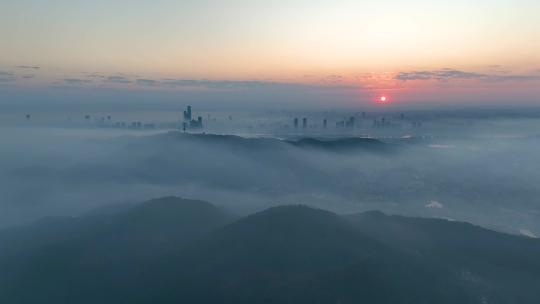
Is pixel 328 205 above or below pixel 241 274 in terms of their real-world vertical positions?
below

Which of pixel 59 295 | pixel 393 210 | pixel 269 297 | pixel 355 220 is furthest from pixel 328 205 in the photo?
pixel 59 295

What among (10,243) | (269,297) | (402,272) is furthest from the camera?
(10,243)

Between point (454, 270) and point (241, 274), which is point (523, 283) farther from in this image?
point (241, 274)

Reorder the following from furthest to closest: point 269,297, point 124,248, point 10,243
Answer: point 10,243 → point 124,248 → point 269,297

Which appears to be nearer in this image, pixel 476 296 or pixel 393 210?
pixel 476 296

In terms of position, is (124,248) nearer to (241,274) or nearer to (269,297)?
(241,274)

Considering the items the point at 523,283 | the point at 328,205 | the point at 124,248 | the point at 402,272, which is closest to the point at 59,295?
the point at 124,248
